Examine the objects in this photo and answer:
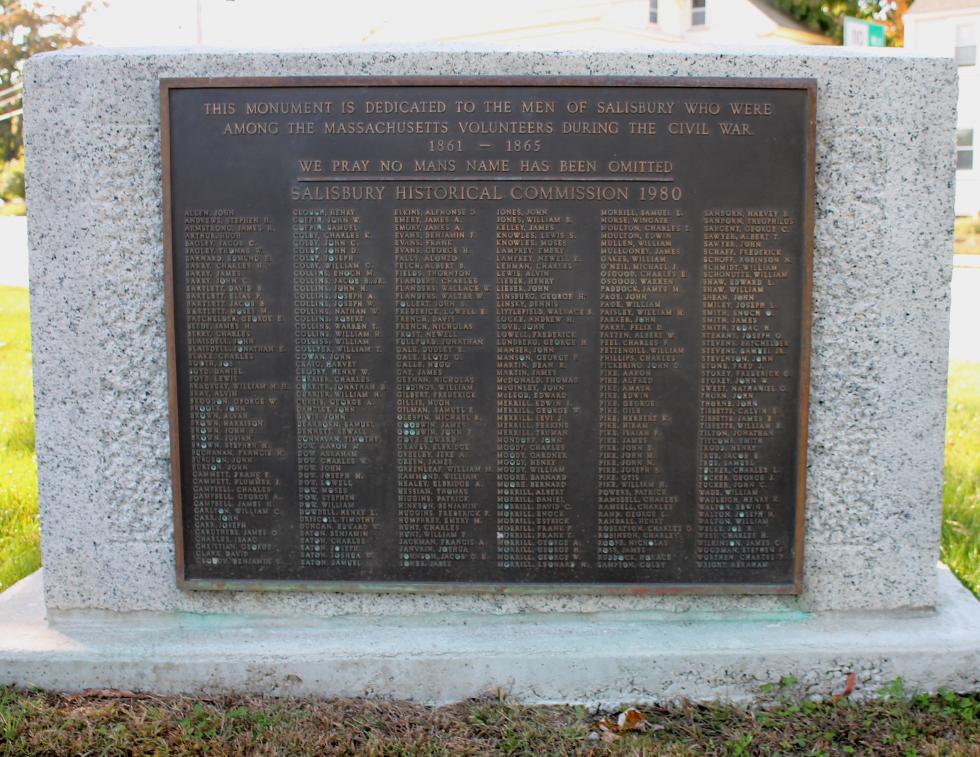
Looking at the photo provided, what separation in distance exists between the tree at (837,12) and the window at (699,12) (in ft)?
8.58

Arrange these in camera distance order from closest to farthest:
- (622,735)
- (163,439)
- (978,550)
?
1. (622,735)
2. (163,439)
3. (978,550)

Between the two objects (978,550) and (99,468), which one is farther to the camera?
(978,550)

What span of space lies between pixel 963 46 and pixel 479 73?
100 feet

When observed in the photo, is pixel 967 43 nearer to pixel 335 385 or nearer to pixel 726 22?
pixel 726 22

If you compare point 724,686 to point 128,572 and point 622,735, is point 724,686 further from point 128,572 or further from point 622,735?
point 128,572

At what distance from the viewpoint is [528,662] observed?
11.8 ft

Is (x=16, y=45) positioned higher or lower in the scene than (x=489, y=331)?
higher

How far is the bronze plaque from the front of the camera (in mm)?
3553

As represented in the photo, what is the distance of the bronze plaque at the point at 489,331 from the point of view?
355 cm

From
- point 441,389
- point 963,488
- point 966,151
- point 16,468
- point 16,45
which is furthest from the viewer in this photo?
point 16,45

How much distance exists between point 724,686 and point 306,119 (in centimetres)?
273

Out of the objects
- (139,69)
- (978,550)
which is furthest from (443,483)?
(978,550)

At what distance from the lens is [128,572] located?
378 centimetres

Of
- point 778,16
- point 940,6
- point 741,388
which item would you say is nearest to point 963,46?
point 940,6
